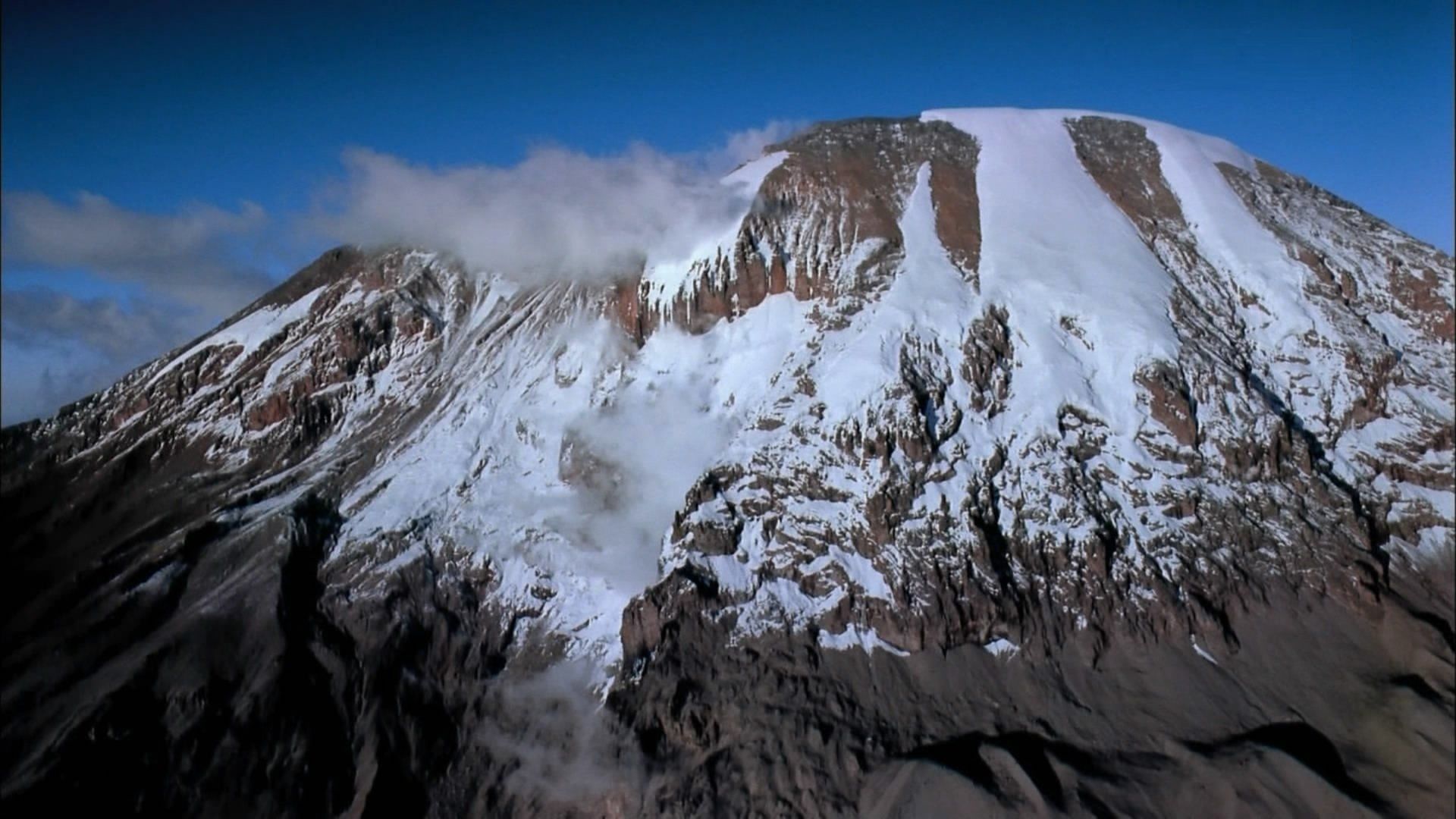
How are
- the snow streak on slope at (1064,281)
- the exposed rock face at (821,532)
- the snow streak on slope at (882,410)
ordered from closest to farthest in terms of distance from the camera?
the exposed rock face at (821,532)
the snow streak on slope at (882,410)
the snow streak on slope at (1064,281)

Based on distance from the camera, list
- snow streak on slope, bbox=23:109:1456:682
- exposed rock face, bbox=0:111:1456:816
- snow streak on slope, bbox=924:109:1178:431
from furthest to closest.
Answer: snow streak on slope, bbox=924:109:1178:431, snow streak on slope, bbox=23:109:1456:682, exposed rock face, bbox=0:111:1456:816

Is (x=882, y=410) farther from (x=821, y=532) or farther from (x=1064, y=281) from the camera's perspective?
(x=1064, y=281)

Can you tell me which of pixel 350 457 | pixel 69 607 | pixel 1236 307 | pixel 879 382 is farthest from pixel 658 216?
pixel 69 607

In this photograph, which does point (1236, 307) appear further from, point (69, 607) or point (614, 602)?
point (69, 607)

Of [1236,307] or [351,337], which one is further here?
[351,337]

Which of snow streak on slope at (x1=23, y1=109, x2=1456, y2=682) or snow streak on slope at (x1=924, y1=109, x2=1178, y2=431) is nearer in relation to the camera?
snow streak on slope at (x1=23, y1=109, x2=1456, y2=682)

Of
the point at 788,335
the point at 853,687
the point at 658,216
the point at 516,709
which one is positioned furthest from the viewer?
the point at 658,216

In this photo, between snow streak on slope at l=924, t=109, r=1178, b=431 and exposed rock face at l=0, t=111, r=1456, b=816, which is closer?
exposed rock face at l=0, t=111, r=1456, b=816

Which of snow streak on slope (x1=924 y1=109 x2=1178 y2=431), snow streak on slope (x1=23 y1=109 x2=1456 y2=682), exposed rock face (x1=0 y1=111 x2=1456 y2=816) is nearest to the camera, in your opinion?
exposed rock face (x1=0 y1=111 x2=1456 y2=816)

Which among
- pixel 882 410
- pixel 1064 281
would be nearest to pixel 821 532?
pixel 882 410
